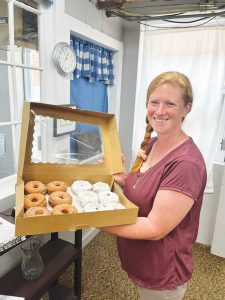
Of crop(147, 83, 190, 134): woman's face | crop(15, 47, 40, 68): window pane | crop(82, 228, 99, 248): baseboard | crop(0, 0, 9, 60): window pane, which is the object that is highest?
crop(0, 0, 9, 60): window pane

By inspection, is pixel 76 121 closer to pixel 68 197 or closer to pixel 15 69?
pixel 68 197

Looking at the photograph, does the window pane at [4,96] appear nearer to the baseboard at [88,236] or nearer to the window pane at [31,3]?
the window pane at [31,3]

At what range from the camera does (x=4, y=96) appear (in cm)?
160

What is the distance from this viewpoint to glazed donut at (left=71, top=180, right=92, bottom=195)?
3.19 ft

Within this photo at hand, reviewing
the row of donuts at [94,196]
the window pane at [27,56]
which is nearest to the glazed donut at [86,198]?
the row of donuts at [94,196]

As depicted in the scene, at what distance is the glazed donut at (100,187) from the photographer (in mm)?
992

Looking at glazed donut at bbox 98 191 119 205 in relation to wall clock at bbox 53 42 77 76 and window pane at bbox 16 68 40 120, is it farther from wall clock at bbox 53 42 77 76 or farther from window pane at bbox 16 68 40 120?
wall clock at bbox 53 42 77 76

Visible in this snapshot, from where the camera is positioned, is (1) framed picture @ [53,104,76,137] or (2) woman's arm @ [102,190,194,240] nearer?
(2) woman's arm @ [102,190,194,240]

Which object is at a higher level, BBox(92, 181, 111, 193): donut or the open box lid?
the open box lid

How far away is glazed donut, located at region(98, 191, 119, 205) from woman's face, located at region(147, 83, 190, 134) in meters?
0.32

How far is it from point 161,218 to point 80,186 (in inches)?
15.9

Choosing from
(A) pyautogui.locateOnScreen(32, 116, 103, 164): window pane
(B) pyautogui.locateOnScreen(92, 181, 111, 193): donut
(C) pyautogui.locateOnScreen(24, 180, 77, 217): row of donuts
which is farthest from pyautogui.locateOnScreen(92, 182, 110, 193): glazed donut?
(A) pyautogui.locateOnScreen(32, 116, 103, 164): window pane

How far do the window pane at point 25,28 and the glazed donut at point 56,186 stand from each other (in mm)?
1026

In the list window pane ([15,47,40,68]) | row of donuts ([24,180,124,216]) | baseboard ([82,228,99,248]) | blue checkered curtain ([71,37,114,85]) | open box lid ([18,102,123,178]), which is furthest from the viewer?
baseboard ([82,228,99,248])
